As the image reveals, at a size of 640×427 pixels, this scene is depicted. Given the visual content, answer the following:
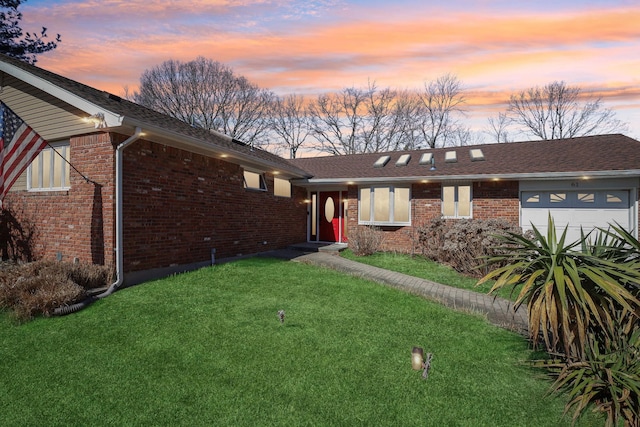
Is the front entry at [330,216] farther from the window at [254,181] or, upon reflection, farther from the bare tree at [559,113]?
the bare tree at [559,113]

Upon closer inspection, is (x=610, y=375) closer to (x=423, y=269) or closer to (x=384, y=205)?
(x=423, y=269)

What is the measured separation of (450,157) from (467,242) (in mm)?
5594

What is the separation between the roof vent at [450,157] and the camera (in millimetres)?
13188

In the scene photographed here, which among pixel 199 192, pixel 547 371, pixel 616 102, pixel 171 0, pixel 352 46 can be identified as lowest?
pixel 547 371

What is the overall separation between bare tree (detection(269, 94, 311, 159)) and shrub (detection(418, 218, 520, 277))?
24.8m

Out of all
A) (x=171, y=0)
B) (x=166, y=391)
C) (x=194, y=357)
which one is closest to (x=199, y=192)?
(x=171, y=0)

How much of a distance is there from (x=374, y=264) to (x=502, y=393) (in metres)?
6.89

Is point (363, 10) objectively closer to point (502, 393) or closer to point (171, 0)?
point (171, 0)

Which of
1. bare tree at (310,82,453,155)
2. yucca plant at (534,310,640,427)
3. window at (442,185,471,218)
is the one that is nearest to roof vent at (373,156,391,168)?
window at (442,185,471,218)

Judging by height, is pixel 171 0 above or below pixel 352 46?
above

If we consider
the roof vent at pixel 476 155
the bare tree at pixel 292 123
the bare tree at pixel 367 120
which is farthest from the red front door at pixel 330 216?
the bare tree at pixel 292 123

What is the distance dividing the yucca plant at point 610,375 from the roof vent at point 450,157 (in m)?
10.7

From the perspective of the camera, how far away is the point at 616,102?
23234 mm

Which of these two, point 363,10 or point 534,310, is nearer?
point 534,310
